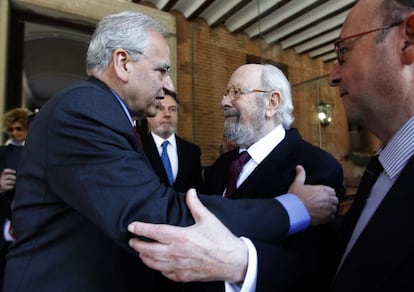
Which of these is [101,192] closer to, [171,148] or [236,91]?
[236,91]

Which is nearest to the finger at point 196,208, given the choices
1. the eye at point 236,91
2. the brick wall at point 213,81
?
the eye at point 236,91

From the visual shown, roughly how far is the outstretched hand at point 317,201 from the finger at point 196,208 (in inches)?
Answer: 14.4

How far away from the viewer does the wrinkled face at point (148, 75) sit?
1.11 meters

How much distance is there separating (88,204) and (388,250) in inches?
27.5

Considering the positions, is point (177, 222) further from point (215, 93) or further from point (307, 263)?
point (215, 93)

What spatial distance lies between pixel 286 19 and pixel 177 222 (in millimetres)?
5876

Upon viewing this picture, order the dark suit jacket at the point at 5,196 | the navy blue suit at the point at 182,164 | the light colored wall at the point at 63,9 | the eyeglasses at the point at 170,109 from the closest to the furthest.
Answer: the dark suit jacket at the point at 5,196, the navy blue suit at the point at 182,164, the eyeglasses at the point at 170,109, the light colored wall at the point at 63,9

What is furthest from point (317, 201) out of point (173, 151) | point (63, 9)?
point (63, 9)

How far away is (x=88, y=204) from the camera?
799 mm

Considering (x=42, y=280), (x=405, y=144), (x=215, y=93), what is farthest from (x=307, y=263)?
(x=215, y=93)

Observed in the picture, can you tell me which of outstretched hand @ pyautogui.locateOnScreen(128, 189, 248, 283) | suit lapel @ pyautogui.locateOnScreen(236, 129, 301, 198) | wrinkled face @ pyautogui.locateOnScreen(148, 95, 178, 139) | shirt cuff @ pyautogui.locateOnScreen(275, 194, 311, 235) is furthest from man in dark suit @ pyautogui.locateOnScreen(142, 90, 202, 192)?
outstretched hand @ pyautogui.locateOnScreen(128, 189, 248, 283)

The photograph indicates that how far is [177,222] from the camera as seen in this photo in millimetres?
784

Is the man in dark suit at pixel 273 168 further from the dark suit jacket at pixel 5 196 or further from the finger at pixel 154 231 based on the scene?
the dark suit jacket at pixel 5 196

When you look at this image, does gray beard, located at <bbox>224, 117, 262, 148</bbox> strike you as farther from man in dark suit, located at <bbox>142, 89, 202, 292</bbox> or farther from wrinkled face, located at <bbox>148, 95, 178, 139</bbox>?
wrinkled face, located at <bbox>148, 95, 178, 139</bbox>
